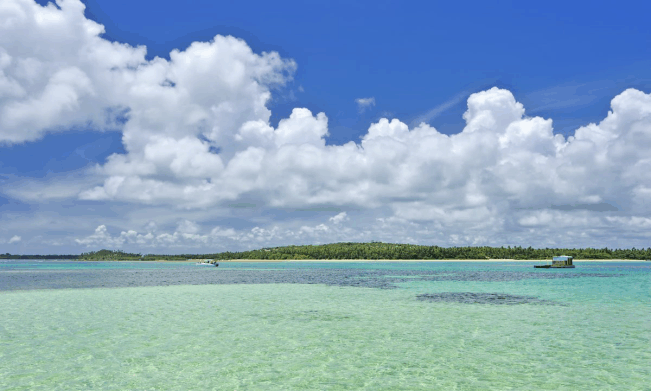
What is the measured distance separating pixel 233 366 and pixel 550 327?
2288 cm

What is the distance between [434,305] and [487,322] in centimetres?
1098

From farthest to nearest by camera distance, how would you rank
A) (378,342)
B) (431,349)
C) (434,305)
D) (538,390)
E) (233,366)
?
(434,305), (378,342), (431,349), (233,366), (538,390)

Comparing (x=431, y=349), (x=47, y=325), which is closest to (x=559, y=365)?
(x=431, y=349)

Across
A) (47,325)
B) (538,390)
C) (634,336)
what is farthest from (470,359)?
(47,325)

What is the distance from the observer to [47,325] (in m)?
33.1

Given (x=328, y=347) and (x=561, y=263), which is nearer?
(x=328, y=347)

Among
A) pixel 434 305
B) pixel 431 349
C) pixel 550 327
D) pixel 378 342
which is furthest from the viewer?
pixel 434 305

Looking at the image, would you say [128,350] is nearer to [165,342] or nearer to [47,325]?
[165,342]

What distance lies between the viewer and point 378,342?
87.4 ft

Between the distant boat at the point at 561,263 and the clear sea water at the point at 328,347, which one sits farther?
the distant boat at the point at 561,263

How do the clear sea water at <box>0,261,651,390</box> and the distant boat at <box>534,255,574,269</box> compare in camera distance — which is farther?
the distant boat at <box>534,255,574,269</box>

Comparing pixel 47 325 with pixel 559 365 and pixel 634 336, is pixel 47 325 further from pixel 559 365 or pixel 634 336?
pixel 634 336

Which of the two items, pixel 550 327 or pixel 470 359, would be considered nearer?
pixel 470 359

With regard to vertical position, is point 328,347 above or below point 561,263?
above
